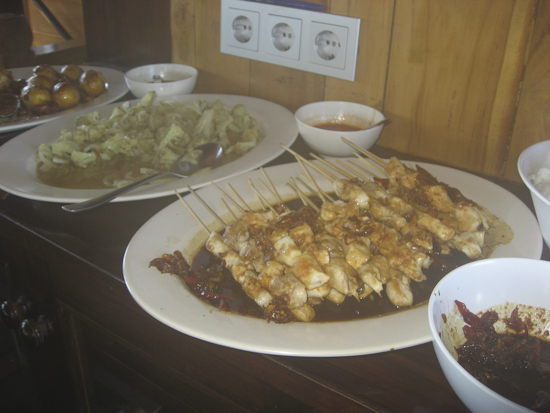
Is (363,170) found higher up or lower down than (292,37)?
lower down

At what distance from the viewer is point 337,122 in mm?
2279

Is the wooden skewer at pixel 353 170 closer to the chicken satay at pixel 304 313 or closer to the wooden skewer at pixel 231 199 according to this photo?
the wooden skewer at pixel 231 199

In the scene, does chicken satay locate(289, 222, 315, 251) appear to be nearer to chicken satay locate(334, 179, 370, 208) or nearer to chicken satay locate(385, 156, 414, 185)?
chicken satay locate(334, 179, 370, 208)

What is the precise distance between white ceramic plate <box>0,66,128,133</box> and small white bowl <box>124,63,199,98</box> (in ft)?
0.40

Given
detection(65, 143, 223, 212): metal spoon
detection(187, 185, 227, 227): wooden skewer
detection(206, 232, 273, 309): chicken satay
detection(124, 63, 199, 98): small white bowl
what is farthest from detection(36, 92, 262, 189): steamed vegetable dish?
detection(206, 232, 273, 309): chicken satay

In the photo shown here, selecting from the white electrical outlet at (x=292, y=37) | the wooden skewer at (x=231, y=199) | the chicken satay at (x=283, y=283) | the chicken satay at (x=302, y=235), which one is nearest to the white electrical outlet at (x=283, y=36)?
the white electrical outlet at (x=292, y=37)

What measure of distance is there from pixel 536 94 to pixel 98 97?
7.64ft

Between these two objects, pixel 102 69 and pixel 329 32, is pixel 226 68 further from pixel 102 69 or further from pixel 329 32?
pixel 102 69

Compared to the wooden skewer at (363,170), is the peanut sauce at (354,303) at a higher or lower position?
lower

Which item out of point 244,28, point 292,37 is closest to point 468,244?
point 292,37

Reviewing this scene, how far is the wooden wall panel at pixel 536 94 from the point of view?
1.75 meters

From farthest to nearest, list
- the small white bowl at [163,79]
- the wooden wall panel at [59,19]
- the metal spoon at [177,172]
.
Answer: the wooden wall panel at [59,19] → the small white bowl at [163,79] → the metal spoon at [177,172]

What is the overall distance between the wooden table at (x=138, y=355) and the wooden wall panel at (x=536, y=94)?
0.21 m

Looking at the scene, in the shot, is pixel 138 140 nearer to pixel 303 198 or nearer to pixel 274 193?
pixel 274 193
